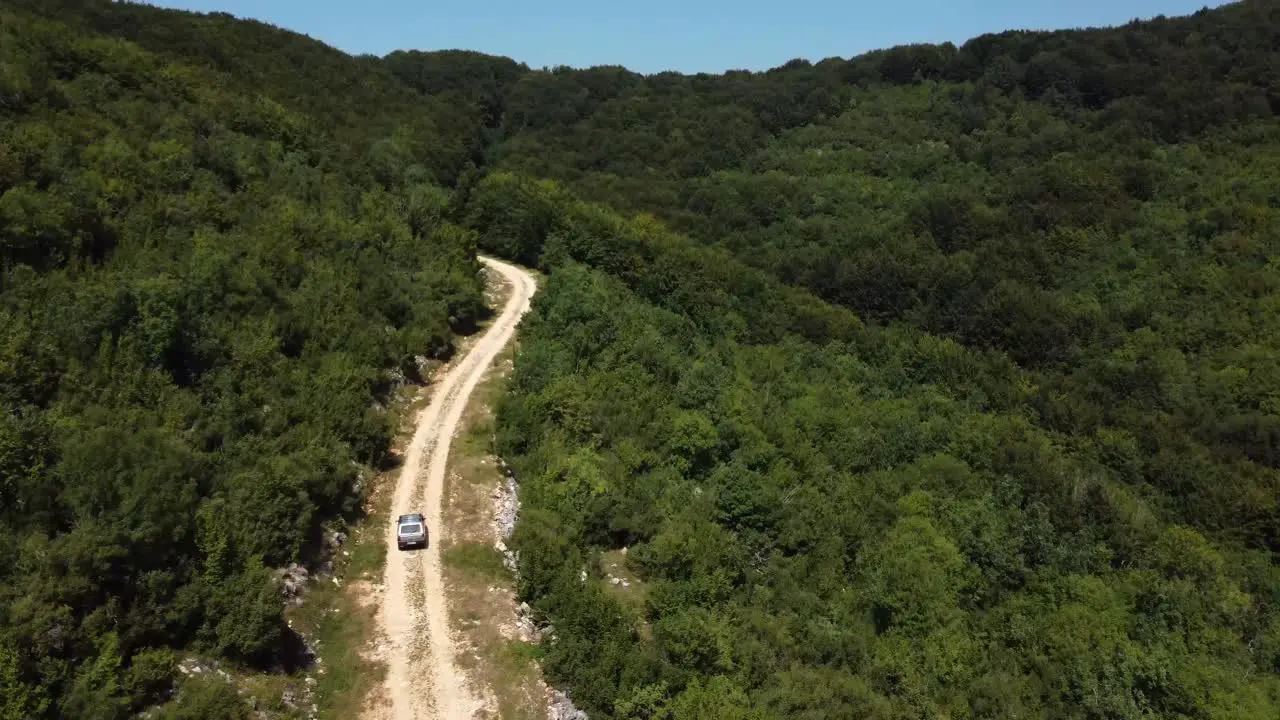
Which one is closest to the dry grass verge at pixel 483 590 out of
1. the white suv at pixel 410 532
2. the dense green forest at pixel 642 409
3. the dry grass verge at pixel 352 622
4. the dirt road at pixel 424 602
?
the dirt road at pixel 424 602

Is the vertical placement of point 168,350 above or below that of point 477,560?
above

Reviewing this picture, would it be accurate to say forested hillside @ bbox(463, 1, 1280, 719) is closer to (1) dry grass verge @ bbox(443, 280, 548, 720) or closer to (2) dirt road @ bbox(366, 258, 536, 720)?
(1) dry grass verge @ bbox(443, 280, 548, 720)

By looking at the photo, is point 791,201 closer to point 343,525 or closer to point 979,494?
point 979,494

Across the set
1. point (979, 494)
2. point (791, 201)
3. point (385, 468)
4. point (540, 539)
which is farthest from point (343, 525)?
point (791, 201)

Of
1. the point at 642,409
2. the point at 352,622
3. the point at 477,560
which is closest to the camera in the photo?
the point at 352,622

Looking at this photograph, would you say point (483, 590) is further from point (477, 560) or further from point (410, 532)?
point (410, 532)

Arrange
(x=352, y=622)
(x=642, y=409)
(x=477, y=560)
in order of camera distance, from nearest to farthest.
Answer: (x=352, y=622), (x=477, y=560), (x=642, y=409)

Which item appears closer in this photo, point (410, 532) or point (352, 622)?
point (352, 622)

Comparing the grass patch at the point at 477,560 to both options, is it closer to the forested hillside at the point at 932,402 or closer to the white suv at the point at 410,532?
the white suv at the point at 410,532

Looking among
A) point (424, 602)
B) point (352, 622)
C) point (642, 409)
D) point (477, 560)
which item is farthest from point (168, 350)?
point (642, 409)
